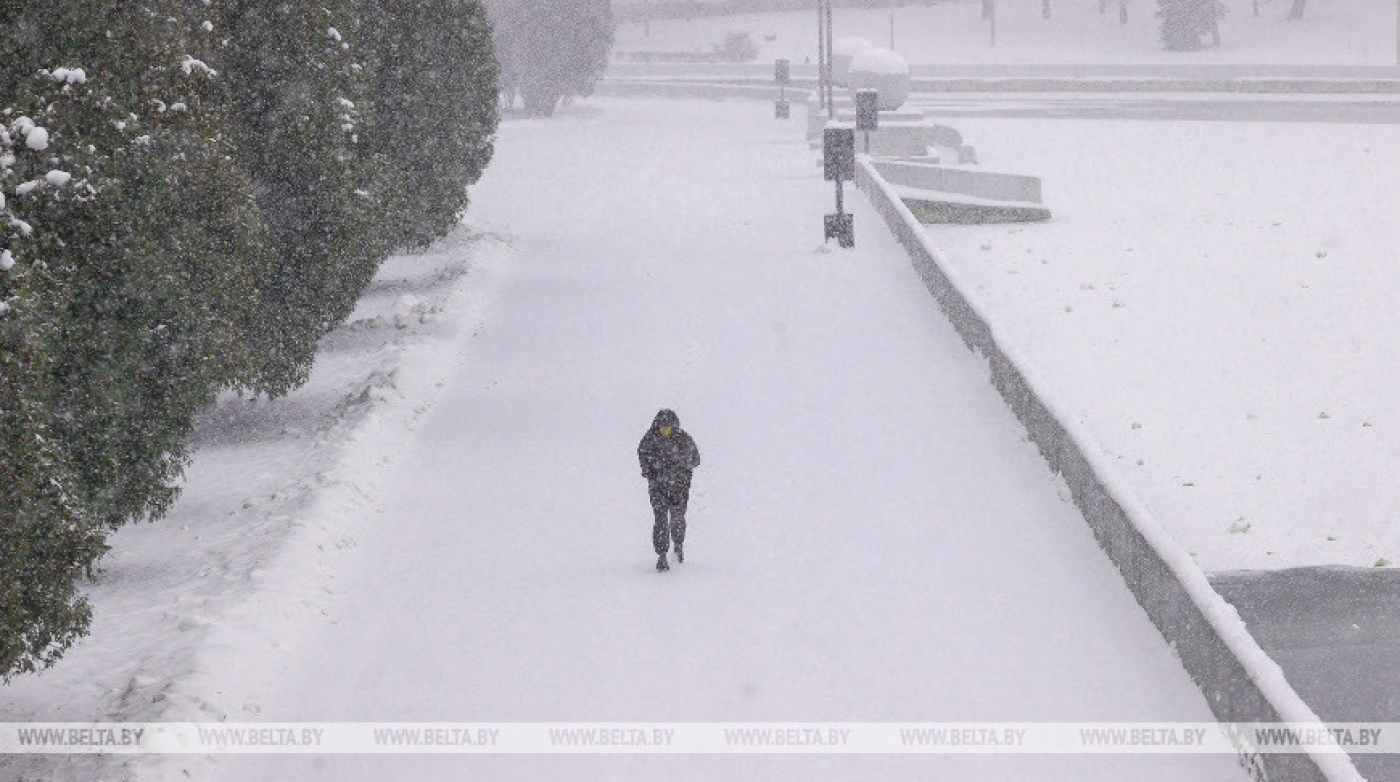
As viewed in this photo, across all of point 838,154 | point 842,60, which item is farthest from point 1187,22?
point 838,154

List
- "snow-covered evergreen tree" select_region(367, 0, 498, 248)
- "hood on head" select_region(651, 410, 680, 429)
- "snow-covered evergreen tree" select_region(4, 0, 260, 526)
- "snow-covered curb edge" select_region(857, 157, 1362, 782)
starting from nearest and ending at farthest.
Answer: "snow-covered curb edge" select_region(857, 157, 1362, 782) → "snow-covered evergreen tree" select_region(4, 0, 260, 526) → "hood on head" select_region(651, 410, 680, 429) → "snow-covered evergreen tree" select_region(367, 0, 498, 248)

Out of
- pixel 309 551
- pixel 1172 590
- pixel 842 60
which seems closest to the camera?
pixel 1172 590

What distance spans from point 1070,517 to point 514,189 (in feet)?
102

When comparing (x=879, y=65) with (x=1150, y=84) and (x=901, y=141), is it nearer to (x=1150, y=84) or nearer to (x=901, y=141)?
(x=901, y=141)

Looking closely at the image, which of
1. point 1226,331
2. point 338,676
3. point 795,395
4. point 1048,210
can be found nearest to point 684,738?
point 338,676

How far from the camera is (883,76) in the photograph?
53.4 m

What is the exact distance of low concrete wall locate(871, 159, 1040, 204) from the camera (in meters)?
38.3

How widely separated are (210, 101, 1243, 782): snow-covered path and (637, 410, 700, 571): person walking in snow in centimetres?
40

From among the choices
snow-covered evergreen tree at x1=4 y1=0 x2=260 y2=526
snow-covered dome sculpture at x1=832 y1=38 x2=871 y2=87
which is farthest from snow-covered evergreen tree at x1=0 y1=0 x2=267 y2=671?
snow-covered dome sculpture at x1=832 y1=38 x2=871 y2=87

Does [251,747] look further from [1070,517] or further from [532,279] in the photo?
[532,279]

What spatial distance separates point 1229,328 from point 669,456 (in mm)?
15111

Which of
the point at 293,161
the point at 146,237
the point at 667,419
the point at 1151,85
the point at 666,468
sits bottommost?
the point at 666,468

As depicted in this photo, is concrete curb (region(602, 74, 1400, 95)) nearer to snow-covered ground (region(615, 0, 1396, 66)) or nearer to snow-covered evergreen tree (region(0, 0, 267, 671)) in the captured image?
snow-covered ground (region(615, 0, 1396, 66))

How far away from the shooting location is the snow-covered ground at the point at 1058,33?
3698 inches
